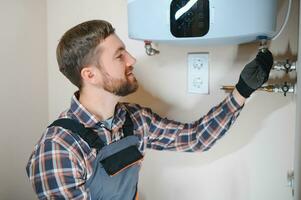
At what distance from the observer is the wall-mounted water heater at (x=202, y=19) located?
29.7 inches

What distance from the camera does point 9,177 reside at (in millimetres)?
1350

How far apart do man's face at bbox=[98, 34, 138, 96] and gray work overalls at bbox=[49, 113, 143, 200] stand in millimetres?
156

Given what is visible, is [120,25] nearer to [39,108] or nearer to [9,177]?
[39,108]

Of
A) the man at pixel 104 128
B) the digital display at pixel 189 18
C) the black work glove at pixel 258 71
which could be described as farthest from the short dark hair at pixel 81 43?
the black work glove at pixel 258 71

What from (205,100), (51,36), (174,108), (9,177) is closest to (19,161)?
(9,177)

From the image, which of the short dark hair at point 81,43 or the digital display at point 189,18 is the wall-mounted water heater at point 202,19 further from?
the short dark hair at point 81,43

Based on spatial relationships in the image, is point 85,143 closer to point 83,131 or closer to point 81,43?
point 83,131

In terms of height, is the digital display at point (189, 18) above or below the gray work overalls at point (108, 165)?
above

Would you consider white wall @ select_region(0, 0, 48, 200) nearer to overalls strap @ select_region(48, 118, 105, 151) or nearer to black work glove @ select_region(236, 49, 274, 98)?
overalls strap @ select_region(48, 118, 105, 151)

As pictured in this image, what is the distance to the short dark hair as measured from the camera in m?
0.96

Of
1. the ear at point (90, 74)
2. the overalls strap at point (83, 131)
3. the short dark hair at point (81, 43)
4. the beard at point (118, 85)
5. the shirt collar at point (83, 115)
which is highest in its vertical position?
the short dark hair at point (81, 43)

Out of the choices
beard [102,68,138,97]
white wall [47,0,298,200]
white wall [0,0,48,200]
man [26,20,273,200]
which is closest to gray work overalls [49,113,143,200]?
man [26,20,273,200]

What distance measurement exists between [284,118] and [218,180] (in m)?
0.33

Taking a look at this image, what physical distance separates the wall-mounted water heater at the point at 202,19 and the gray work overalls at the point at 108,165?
33cm
